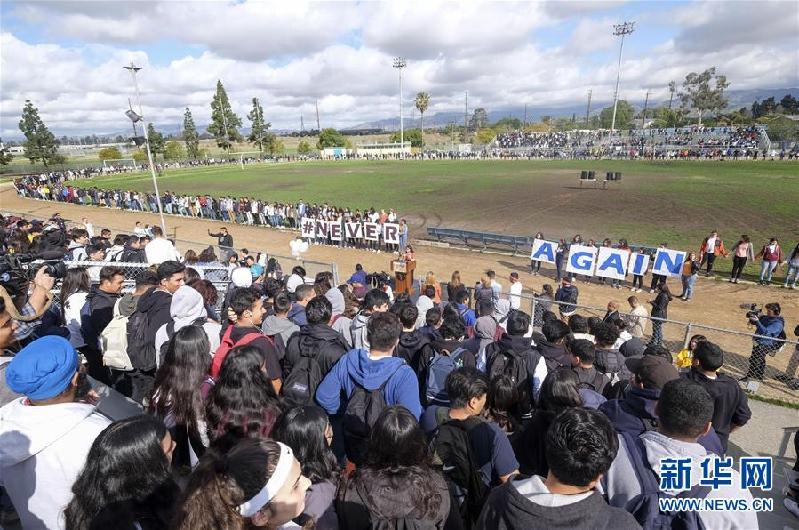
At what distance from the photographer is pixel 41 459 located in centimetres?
241

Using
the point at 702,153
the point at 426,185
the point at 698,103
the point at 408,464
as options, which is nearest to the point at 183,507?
the point at 408,464

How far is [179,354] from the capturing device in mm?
3580

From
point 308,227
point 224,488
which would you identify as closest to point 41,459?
point 224,488

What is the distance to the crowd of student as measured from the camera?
2062 mm

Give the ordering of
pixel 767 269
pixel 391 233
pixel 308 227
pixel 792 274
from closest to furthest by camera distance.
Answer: pixel 792 274
pixel 767 269
pixel 391 233
pixel 308 227

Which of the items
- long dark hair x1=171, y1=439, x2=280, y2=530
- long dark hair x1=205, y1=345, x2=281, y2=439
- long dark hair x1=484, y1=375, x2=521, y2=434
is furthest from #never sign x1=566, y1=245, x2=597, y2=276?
long dark hair x1=171, y1=439, x2=280, y2=530

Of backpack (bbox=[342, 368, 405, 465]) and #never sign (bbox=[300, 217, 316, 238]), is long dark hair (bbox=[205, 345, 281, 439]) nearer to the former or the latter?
backpack (bbox=[342, 368, 405, 465])

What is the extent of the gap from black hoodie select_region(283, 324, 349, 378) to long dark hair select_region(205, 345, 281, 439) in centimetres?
101

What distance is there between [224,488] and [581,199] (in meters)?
31.7

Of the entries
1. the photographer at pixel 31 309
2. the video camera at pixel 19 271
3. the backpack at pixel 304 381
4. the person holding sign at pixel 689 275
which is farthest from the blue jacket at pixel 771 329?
the video camera at pixel 19 271

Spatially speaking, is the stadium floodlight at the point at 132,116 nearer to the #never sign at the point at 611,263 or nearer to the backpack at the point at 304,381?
the backpack at the point at 304,381

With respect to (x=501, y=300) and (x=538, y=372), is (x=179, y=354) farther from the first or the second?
(x=501, y=300)

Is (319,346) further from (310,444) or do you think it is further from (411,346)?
(310,444)

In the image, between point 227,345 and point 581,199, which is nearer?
point 227,345
